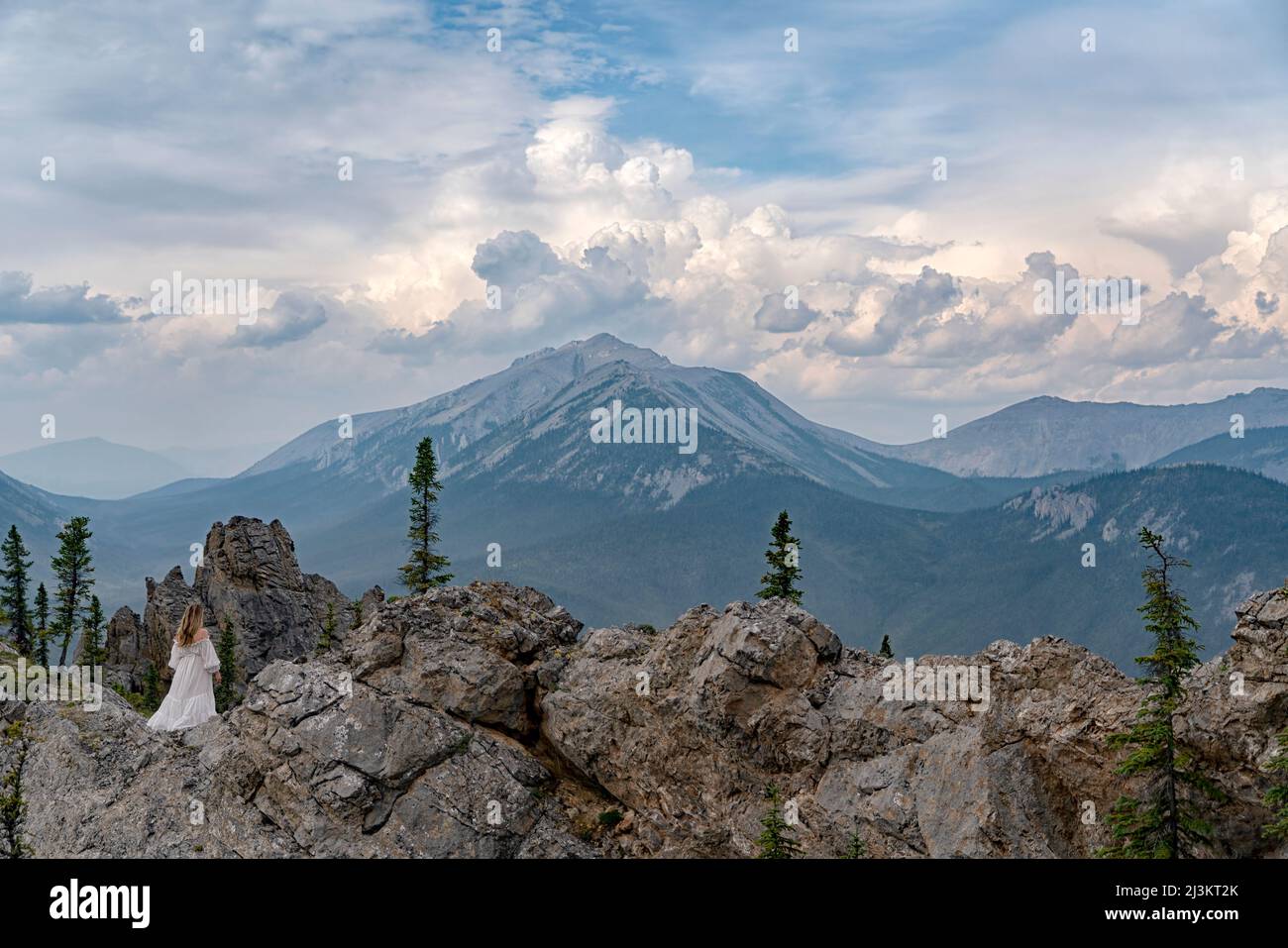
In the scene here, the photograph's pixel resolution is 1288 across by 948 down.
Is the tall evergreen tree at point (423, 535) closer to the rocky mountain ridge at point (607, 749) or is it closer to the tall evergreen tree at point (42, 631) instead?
the rocky mountain ridge at point (607, 749)

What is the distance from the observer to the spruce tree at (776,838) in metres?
30.9

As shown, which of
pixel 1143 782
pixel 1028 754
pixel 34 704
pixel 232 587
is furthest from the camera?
pixel 232 587

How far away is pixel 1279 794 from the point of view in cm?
2670

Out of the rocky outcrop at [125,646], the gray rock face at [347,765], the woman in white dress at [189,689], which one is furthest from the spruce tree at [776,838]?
the rocky outcrop at [125,646]

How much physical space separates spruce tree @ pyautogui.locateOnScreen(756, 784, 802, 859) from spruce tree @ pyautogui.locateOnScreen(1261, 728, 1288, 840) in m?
12.9

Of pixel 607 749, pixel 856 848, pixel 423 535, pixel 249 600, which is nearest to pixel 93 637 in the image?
pixel 249 600

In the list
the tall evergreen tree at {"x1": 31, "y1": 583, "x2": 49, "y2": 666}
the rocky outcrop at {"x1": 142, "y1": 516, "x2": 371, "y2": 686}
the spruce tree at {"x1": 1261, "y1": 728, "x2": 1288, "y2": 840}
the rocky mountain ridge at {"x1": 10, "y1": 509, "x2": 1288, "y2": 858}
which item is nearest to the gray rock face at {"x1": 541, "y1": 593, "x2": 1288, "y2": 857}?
the rocky mountain ridge at {"x1": 10, "y1": 509, "x2": 1288, "y2": 858}

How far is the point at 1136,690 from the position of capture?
3167 centimetres

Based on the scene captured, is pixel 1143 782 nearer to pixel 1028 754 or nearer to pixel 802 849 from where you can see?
pixel 1028 754

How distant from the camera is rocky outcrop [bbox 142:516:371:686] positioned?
99.8 metres

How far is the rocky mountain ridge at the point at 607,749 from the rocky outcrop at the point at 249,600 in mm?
60893

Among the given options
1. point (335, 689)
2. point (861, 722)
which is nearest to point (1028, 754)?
point (861, 722)

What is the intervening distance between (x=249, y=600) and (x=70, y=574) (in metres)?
15.9
